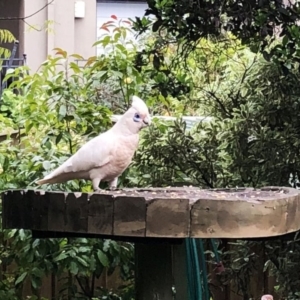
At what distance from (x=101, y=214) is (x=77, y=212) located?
7 centimetres

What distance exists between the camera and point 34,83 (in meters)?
3.05

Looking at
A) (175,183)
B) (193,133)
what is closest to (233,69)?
(193,133)

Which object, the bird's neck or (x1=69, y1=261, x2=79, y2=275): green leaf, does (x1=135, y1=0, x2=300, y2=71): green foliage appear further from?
(x1=69, y1=261, x2=79, y2=275): green leaf

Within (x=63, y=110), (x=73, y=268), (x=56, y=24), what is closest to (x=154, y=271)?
(x=73, y=268)

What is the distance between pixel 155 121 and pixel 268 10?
94 cm

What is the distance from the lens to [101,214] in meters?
1.74

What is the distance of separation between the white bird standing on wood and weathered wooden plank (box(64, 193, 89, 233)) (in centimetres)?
34

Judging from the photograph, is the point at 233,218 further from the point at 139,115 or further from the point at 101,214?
the point at 139,115

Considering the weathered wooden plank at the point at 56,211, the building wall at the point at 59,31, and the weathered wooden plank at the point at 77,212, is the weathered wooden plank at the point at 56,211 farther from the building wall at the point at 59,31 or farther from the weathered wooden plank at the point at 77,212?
the building wall at the point at 59,31

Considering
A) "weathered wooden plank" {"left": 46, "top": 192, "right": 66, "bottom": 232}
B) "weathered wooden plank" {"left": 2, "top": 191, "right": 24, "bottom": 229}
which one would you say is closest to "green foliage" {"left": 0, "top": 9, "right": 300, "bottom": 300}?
"weathered wooden plank" {"left": 2, "top": 191, "right": 24, "bottom": 229}

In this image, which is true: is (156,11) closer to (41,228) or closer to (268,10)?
(268,10)

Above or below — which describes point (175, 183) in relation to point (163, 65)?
below

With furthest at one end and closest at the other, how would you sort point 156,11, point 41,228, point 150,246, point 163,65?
point 163,65 < point 156,11 < point 150,246 < point 41,228

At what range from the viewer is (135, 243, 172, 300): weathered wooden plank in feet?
6.88
